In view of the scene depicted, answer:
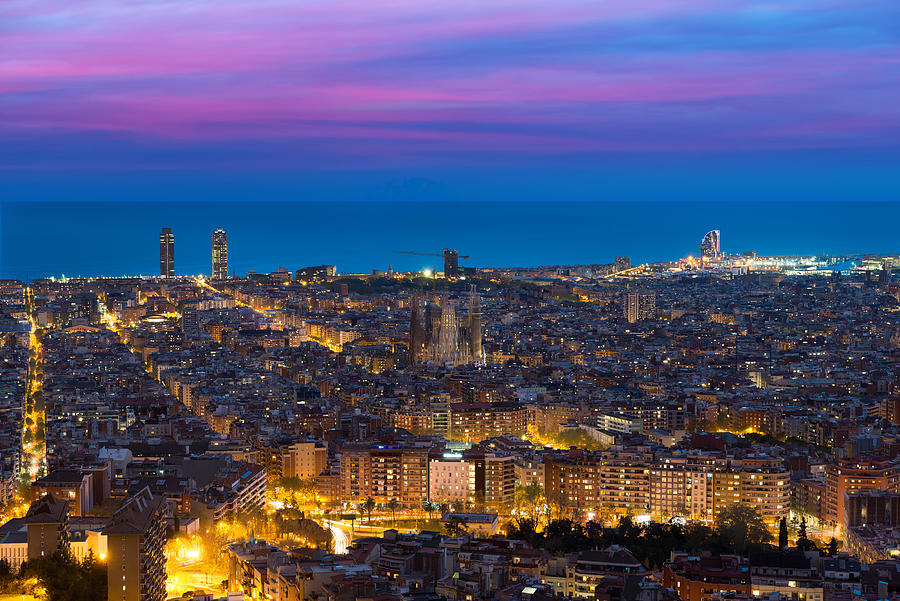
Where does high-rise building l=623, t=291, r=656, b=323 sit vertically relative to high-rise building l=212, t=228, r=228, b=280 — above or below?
below

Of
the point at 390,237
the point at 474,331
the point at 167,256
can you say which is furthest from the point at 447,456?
the point at 390,237

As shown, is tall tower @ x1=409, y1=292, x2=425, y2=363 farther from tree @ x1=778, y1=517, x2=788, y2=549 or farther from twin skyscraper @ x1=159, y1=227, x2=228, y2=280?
twin skyscraper @ x1=159, y1=227, x2=228, y2=280

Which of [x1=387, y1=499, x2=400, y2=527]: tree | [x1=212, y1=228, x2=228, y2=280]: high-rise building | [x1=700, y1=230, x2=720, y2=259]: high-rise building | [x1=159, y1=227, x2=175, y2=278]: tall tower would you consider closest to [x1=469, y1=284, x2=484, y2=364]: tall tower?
[x1=387, y1=499, x2=400, y2=527]: tree

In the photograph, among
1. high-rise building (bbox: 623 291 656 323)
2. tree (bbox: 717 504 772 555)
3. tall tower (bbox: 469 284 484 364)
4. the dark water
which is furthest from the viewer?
the dark water

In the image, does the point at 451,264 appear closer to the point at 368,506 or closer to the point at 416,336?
the point at 416,336

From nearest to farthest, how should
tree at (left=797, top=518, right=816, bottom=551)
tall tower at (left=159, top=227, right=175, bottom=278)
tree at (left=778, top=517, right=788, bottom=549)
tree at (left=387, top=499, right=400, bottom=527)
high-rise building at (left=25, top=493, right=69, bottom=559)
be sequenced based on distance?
1. high-rise building at (left=25, top=493, right=69, bottom=559)
2. tree at (left=797, top=518, right=816, bottom=551)
3. tree at (left=778, top=517, right=788, bottom=549)
4. tree at (left=387, top=499, right=400, bottom=527)
5. tall tower at (left=159, top=227, right=175, bottom=278)

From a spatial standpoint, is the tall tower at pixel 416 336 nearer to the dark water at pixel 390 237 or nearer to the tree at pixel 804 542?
the tree at pixel 804 542

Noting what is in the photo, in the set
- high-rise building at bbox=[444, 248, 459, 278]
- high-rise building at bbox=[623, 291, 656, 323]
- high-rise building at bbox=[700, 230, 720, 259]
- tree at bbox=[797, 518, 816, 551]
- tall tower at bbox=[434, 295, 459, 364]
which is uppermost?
high-rise building at bbox=[700, 230, 720, 259]
